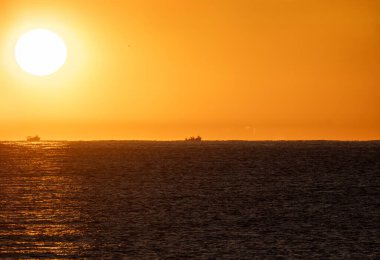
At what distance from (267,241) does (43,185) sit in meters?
60.2

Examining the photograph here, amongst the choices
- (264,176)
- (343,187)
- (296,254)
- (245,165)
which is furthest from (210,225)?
(245,165)

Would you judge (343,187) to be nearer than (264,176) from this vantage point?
Yes

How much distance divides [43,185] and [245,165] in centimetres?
6560

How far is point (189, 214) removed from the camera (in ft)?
298

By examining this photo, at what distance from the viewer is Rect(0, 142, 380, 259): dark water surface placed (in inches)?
2717

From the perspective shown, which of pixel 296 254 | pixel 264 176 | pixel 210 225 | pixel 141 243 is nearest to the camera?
pixel 296 254

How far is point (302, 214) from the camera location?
92.3m

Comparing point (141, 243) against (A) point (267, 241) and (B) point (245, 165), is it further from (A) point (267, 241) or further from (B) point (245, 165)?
(B) point (245, 165)

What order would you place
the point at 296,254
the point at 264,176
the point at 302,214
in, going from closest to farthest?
the point at 296,254 < the point at 302,214 < the point at 264,176

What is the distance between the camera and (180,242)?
236 feet

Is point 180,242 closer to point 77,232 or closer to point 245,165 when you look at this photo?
point 77,232

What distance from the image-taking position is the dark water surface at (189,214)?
69000 mm

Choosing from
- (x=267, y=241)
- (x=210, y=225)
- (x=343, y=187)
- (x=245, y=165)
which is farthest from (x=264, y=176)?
(x=267, y=241)

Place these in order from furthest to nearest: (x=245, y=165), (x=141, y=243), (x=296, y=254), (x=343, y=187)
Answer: (x=245, y=165) → (x=343, y=187) → (x=141, y=243) → (x=296, y=254)
